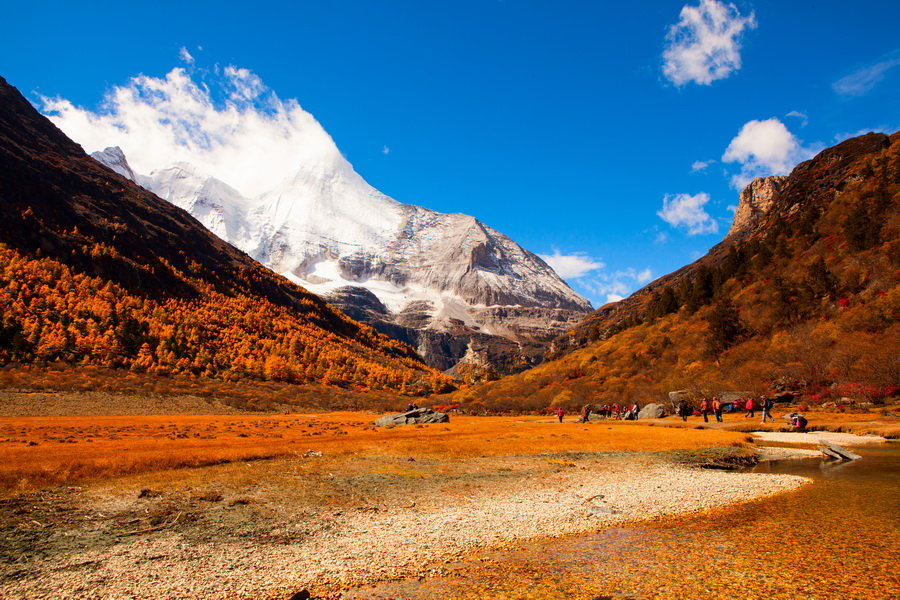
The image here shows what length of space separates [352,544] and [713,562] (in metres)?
7.18

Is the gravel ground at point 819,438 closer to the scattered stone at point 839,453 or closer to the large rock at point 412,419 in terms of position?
the scattered stone at point 839,453

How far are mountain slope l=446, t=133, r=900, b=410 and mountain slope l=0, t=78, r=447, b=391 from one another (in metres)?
52.6

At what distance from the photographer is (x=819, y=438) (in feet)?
91.6

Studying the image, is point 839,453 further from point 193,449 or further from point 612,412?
point 612,412

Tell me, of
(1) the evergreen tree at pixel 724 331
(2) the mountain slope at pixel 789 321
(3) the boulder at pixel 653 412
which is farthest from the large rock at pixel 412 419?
(1) the evergreen tree at pixel 724 331

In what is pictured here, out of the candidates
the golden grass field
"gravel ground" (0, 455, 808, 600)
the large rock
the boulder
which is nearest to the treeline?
the golden grass field

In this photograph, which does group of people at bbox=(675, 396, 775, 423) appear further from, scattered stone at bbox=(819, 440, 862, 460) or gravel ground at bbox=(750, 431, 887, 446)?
scattered stone at bbox=(819, 440, 862, 460)

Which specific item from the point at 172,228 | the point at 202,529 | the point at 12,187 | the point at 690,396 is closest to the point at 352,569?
the point at 202,529

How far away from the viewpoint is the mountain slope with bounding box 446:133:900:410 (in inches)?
1721

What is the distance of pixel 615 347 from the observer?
87062 millimetres

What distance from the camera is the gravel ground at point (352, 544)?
7598 mm

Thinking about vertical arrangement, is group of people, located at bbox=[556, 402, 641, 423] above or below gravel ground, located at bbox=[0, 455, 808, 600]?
above

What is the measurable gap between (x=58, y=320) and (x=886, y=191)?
13223 centimetres

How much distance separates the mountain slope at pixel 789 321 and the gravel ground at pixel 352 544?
38.3m
